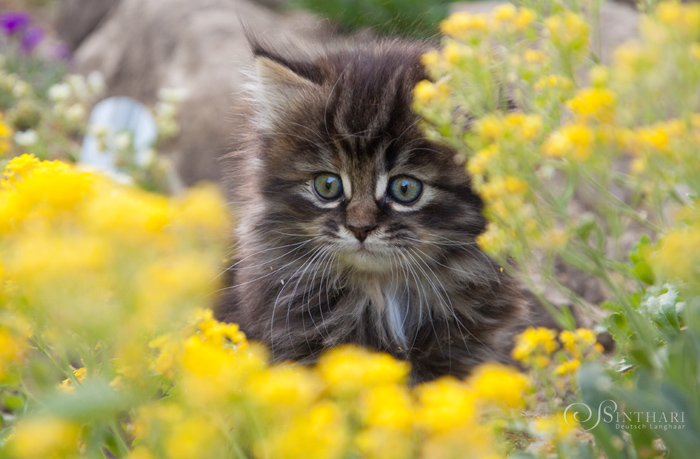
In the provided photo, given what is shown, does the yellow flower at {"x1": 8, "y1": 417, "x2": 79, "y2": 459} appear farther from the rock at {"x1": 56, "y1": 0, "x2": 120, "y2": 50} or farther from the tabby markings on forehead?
the rock at {"x1": 56, "y1": 0, "x2": 120, "y2": 50}

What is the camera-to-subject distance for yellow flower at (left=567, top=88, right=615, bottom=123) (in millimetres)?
1034

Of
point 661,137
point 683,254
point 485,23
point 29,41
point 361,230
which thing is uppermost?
point 485,23

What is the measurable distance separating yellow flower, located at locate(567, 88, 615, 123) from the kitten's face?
779 millimetres

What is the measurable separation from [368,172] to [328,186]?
6.6 inches

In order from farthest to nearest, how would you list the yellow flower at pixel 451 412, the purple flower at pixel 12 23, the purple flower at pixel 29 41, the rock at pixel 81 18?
the rock at pixel 81 18
the purple flower at pixel 29 41
the purple flower at pixel 12 23
the yellow flower at pixel 451 412

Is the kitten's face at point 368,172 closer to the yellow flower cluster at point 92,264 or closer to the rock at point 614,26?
the yellow flower cluster at point 92,264

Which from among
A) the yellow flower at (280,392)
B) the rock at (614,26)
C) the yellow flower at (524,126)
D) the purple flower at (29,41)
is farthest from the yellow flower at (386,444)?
the purple flower at (29,41)

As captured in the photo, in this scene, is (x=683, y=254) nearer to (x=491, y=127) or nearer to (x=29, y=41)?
(x=491, y=127)

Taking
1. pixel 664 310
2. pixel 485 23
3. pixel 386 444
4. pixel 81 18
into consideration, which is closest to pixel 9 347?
pixel 386 444

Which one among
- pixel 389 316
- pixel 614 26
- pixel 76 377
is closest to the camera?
pixel 76 377

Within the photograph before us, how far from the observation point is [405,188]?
6.23 feet

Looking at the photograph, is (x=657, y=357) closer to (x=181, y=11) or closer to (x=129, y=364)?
(x=129, y=364)

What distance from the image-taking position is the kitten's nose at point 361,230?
6.02ft

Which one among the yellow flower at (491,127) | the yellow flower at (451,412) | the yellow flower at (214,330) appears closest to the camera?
the yellow flower at (451,412)
